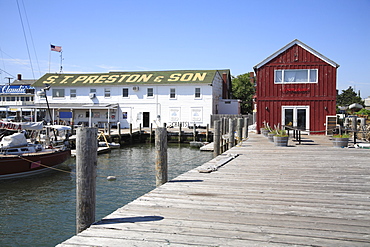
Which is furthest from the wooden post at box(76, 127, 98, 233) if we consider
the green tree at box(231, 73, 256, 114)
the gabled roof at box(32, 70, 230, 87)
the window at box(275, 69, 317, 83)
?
the green tree at box(231, 73, 256, 114)

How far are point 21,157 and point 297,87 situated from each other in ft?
64.5

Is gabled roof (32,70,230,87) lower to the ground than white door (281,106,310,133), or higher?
higher

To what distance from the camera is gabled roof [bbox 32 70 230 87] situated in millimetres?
45588

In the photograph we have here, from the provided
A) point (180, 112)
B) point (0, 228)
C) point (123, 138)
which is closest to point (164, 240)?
point (0, 228)

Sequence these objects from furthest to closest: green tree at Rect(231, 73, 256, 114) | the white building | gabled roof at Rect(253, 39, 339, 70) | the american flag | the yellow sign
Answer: green tree at Rect(231, 73, 256, 114) < the american flag < the yellow sign < the white building < gabled roof at Rect(253, 39, 339, 70)

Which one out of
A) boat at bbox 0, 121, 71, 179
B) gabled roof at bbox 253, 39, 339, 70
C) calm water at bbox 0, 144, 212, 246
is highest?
gabled roof at bbox 253, 39, 339, 70

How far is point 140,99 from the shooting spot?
45.9 metres

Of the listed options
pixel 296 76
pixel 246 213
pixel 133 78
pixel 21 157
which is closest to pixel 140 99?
pixel 133 78

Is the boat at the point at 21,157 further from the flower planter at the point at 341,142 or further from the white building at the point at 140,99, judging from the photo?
the white building at the point at 140,99

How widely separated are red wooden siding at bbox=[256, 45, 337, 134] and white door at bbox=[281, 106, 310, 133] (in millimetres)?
241

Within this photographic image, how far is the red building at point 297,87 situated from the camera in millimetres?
→ 26438

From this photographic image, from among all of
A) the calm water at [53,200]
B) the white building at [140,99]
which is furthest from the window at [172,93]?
the calm water at [53,200]

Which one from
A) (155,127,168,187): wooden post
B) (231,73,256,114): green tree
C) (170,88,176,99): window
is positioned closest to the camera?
(155,127,168,187): wooden post

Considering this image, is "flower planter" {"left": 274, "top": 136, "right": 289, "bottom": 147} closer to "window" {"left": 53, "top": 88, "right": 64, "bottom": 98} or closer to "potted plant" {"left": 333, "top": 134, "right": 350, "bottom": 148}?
"potted plant" {"left": 333, "top": 134, "right": 350, "bottom": 148}
